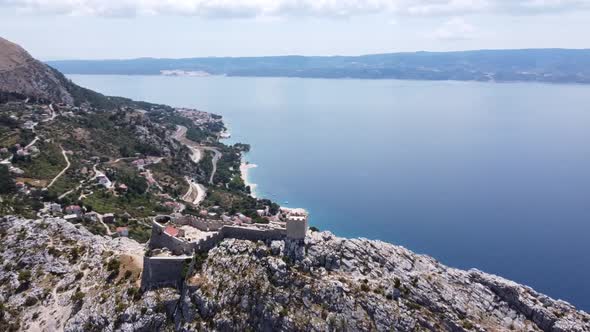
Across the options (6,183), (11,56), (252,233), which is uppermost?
(11,56)

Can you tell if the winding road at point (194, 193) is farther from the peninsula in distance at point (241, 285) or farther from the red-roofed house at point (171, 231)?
the red-roofed house at point (171, 231)

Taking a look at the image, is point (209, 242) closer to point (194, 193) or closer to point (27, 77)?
point (194, 193)

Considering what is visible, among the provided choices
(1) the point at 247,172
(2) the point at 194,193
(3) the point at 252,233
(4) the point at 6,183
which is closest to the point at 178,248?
(3) the point at 252,233

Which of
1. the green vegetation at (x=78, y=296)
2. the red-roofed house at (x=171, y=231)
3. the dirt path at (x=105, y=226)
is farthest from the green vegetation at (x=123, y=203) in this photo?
the red-roofed house at (x=171, y=231)

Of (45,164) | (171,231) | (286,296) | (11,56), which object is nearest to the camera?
(286,296)

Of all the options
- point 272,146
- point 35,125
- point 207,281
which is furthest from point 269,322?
point 272,146
